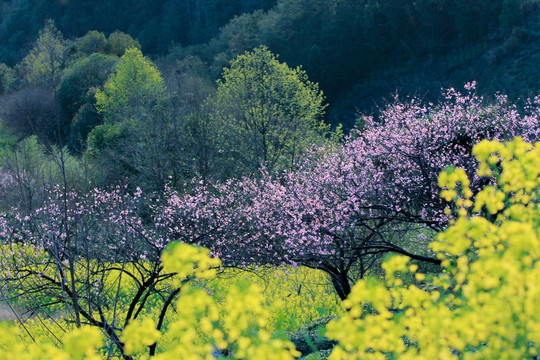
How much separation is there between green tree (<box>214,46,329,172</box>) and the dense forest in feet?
0.38

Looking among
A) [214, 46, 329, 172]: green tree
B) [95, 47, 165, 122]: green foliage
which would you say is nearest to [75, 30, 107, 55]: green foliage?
[95, 47, 165, 122]: green foliage

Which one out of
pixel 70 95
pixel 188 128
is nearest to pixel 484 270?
pixel 188 128

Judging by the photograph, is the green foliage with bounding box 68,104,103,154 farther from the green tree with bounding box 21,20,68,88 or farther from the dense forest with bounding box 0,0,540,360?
the green tree with bounding box 21,20,68,88

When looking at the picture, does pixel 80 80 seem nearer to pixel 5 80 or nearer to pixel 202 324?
pixel 5 80

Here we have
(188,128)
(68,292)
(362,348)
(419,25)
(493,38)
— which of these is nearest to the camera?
(362,348)

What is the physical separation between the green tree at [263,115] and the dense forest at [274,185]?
0.12 meters

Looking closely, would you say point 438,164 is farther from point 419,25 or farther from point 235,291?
point 419,25

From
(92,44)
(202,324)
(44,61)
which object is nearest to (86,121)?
(92,44)

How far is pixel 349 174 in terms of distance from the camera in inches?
418

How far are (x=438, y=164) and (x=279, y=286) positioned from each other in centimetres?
608

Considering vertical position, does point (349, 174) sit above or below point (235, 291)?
above

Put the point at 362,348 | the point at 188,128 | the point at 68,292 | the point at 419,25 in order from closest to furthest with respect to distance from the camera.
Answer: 1. the point at 362,348
2. the point at 68,292
3. the point at 188,128
4. the point at 419,25

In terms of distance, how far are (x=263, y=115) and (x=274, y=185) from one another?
1029 cm

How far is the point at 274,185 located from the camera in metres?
13.4
